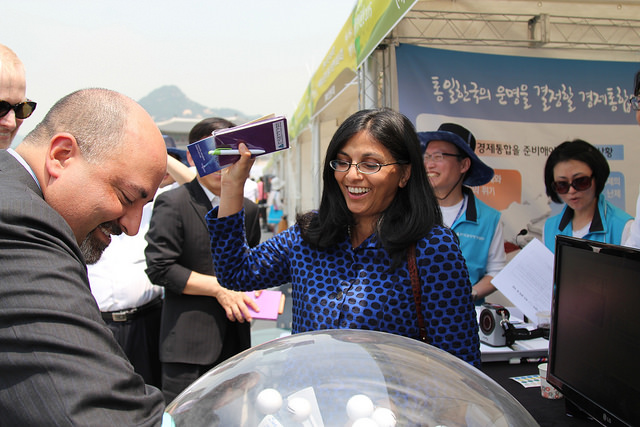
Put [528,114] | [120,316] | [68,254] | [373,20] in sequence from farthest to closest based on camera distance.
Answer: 1. [528,114]
2. [373,20]
3. [120,316]
4. [68,254]

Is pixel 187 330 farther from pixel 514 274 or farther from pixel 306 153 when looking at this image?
pixel 306 153

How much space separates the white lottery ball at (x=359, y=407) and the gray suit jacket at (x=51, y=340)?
32cm

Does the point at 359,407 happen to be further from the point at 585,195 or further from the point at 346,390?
the point at 585,195

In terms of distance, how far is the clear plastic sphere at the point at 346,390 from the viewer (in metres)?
0.76

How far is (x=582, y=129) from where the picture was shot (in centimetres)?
378

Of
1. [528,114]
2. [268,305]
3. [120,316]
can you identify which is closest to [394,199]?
[268,305]

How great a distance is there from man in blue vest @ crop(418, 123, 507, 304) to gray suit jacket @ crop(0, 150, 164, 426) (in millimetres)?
2499

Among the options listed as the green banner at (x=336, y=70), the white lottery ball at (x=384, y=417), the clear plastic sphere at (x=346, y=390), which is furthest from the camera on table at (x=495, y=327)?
the green banner at (x=336, y=70)

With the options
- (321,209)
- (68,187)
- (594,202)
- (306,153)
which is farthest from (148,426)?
(306,153)

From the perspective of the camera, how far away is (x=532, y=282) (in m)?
1.98

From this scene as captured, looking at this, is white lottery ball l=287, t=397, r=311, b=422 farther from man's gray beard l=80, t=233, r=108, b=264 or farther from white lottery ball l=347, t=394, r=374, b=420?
man's gray beard l=80, t=233, r=108, b=264

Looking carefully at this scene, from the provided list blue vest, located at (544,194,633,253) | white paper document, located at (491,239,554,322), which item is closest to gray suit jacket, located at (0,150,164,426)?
white paper document, located at (491,239,554,322)

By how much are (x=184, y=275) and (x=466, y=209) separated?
188 centimetres

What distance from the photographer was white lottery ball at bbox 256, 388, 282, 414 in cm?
77
